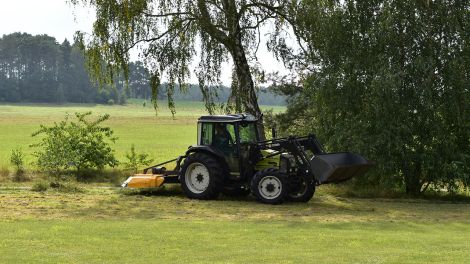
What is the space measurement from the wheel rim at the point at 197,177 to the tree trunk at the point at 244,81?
4.98 meters

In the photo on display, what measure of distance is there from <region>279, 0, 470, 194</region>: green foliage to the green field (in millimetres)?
1138

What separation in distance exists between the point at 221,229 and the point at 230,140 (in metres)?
5.98

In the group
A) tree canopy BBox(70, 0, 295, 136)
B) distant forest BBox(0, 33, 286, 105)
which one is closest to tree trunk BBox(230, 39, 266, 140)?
tree canopy BBox(70, 0, 295, 136)

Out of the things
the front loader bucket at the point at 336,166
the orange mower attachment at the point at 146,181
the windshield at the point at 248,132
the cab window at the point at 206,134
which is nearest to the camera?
the front loader bucket at the point at 336,166

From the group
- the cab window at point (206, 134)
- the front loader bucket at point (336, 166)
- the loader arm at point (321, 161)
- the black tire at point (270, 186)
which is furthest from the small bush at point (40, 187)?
the front loader bucket at point (336, 166)

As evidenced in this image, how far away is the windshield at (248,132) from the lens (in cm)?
1959

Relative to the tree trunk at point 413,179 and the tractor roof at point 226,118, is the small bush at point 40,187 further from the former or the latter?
the tree trunk at point 413,179

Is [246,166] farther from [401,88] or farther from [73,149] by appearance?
[73,149]

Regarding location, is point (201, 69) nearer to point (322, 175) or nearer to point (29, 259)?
point (322, 175)

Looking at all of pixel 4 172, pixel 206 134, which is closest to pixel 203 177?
Answer: pixel 206 134

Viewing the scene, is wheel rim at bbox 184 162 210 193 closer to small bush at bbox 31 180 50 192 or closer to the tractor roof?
the tractor roof

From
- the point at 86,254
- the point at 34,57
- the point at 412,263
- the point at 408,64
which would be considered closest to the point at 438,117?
the point at 408,64

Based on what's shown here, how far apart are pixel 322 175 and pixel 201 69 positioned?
803cm

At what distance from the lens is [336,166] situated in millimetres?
17406
